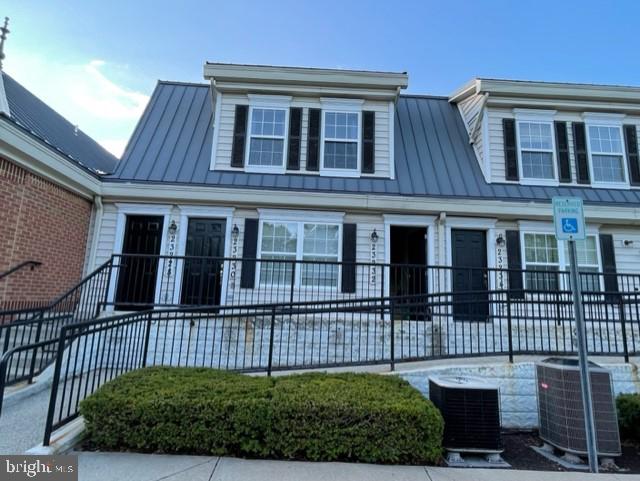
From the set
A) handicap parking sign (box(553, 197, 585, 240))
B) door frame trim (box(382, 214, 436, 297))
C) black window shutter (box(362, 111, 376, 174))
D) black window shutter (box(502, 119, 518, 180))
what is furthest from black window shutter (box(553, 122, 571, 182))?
handicap parking sign (box(553, 197, 585, 240))

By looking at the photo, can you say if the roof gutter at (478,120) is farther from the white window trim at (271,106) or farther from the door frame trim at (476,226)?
the white window trim at (271,106)

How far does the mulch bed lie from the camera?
3.72m

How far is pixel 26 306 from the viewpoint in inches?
241

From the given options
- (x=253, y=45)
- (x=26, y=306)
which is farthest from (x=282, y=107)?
(x=26, y=306)

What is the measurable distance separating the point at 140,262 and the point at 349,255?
477cm

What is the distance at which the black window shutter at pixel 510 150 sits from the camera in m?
9.08

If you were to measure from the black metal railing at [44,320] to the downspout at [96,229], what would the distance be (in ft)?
2.28

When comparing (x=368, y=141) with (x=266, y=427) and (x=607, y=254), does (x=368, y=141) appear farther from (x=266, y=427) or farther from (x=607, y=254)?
(x=266, y=427)

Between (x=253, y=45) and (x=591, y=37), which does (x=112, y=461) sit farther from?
(x=591, y=37)

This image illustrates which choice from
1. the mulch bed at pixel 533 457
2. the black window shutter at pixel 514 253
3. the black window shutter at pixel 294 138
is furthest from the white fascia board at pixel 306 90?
the mulch bed at pixel 533 457

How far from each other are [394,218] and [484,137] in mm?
3557

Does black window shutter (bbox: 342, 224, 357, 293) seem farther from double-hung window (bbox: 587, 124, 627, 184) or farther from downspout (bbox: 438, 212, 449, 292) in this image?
double-hung window (bbox: 587, 124, 627, 184)

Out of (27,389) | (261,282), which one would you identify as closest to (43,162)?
(27,389)

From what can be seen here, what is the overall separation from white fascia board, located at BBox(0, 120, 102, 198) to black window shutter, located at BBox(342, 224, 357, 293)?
219 inches
